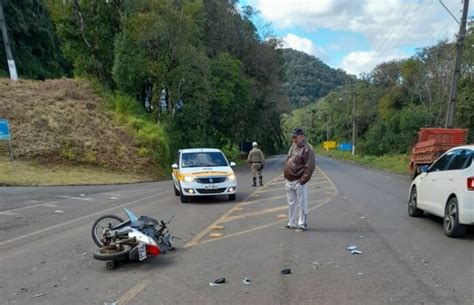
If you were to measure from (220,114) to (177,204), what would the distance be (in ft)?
100.0

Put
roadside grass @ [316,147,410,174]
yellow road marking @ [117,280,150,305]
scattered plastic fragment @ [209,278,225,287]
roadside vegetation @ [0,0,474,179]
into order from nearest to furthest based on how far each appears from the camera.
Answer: yellow road marking @ [117,280,150,305] → scattered plastic fragment @ [209,278,225,287] → roadside vegetation @ [0,0,474,179] → roadside grass @ [316,147,410,174]

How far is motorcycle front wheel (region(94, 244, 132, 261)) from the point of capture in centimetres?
682

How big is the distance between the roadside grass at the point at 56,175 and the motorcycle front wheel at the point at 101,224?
14.1 m

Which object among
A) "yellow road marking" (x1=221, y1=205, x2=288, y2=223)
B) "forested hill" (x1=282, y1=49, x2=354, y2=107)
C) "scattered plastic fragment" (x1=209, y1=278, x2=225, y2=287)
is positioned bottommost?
"yellow road marking" (x1=221, y1=205, x2=288, y2=223)

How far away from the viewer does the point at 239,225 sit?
34.4 ft

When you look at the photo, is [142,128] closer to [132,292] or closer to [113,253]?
[113,253]

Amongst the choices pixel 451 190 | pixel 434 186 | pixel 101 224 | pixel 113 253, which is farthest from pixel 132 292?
pixel 434 186

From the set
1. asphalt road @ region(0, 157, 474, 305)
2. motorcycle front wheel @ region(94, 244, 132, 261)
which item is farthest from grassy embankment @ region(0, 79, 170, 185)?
motorcycle front wheel @ region(94, 244, 132, 261)

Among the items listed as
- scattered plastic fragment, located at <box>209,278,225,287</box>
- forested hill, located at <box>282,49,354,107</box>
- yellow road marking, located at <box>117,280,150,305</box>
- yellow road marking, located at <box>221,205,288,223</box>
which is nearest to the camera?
yellow road marking, located at <box>117,280,150,305</box>

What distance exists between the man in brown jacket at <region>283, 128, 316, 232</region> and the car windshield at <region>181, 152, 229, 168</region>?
641 centimetres

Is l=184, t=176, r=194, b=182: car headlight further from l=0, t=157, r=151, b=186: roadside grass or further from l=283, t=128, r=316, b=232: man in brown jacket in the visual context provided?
l=0, t=157, r=151, b=186: roadside grass

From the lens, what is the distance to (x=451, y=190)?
9.38 meters

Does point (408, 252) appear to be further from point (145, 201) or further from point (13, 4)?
point (13, 4)

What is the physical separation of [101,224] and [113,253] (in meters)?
1.87
